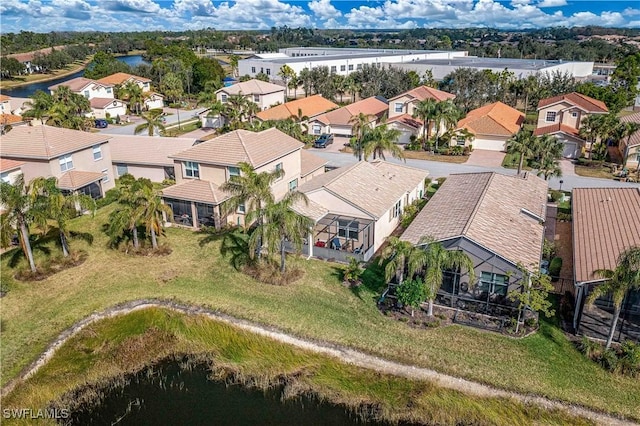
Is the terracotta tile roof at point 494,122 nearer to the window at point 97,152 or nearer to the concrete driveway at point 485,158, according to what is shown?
the concrete driveway at point 485,158

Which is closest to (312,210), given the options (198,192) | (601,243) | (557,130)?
(198,192)

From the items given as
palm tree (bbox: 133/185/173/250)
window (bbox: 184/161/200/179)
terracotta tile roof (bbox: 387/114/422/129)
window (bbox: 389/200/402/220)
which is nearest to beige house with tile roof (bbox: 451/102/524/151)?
terracotta tile roof (bbox: 387/114/422/129)

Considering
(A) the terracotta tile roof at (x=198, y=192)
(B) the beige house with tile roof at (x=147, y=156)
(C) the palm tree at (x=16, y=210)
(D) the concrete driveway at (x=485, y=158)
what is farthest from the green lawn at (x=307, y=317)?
(D) the concrete driveway at (x=485, y=158)

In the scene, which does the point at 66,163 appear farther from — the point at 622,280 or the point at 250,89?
the point at 250,89

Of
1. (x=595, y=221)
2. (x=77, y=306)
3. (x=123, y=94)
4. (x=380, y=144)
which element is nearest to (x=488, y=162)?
(x=380, y=144)

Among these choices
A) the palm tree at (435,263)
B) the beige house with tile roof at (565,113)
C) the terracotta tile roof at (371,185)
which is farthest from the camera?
the beige house with tile roof at (565,113)

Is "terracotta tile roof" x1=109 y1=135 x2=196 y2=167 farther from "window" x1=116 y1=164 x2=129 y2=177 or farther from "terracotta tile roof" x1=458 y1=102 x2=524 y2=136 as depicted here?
"terracotta tile roof" x1=458 y1=102 x2=524 y2=136

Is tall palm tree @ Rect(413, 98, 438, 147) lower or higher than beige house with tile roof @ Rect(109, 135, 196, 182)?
higher

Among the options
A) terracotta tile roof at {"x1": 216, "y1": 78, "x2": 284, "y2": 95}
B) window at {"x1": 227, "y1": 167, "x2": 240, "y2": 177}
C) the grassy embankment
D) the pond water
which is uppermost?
terracotta tile roof at {"x1": 216, "y1": 78, "x2": 284, "y2": 95}
